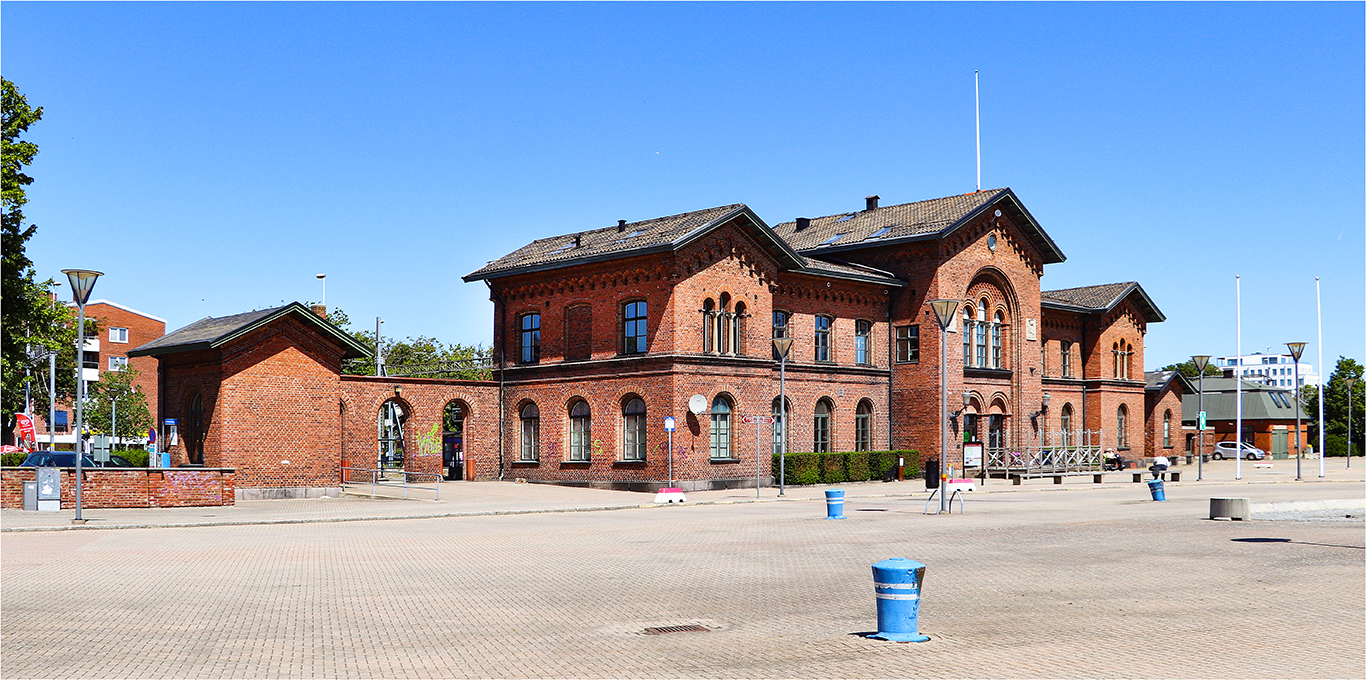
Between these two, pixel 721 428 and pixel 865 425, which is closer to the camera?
pixel 721 428

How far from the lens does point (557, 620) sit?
11.7 meters

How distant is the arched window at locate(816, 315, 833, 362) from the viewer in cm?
4362

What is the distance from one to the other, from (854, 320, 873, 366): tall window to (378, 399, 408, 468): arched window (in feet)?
56.5

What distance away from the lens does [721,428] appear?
3941 centimetres

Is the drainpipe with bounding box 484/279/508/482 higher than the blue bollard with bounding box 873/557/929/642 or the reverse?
higher

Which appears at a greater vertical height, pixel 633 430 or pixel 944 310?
pixel 944 310

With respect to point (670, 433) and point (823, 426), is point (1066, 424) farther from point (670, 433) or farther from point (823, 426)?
point (670, 433)

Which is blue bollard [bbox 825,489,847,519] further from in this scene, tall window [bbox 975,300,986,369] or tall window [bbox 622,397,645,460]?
tall window [bbox 975,300,986,369]

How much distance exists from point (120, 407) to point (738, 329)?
183 feet

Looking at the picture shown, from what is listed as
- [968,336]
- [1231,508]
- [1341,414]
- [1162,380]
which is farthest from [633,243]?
[1341,414]

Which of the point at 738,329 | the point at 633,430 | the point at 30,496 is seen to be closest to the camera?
the point at 30,496

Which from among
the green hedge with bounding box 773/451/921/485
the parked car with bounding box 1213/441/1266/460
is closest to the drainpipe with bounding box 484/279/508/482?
the green hedge with bounding box 773/451/921/485

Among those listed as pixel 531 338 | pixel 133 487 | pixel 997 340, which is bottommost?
pixel 133 487

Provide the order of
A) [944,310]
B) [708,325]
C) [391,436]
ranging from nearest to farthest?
[944,310], [708,325], [391,436]
